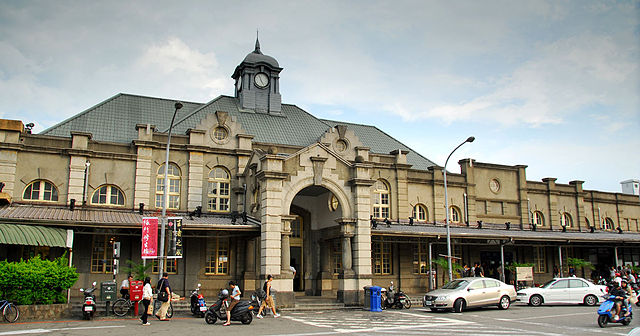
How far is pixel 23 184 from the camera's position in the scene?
24.7 metres

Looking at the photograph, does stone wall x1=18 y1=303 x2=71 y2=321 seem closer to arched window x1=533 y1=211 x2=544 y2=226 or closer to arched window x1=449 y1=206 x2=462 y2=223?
arched window x1=449 y1=206 x2=462 y2=223

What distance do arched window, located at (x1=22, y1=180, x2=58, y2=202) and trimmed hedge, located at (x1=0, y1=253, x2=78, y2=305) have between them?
6216mm

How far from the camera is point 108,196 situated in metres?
26.3

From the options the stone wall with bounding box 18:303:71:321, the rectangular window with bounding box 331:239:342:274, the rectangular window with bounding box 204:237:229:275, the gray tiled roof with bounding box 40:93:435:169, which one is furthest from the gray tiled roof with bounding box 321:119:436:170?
the stone wall with bounding box 18:303:71:321

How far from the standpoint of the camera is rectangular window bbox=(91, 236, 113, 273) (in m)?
25.2

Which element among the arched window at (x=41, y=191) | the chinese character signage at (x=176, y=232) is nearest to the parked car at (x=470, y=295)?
the chinese character signage at (x=176, y=232)

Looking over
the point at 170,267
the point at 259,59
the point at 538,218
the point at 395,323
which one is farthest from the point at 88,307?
the point at 538,218

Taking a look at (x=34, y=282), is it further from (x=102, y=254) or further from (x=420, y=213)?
(x=420, y=213)

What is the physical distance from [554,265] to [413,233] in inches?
571

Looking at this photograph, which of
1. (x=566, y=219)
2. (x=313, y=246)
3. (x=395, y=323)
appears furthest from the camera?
(x=566, y=219)

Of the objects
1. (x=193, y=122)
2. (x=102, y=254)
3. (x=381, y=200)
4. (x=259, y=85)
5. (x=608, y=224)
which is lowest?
(x=102, y=254)

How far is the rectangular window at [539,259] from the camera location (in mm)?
36116

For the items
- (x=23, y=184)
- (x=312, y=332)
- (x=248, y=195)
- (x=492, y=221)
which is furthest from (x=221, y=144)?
(x=492, y=221)

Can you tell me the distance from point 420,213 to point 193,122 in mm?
14826
